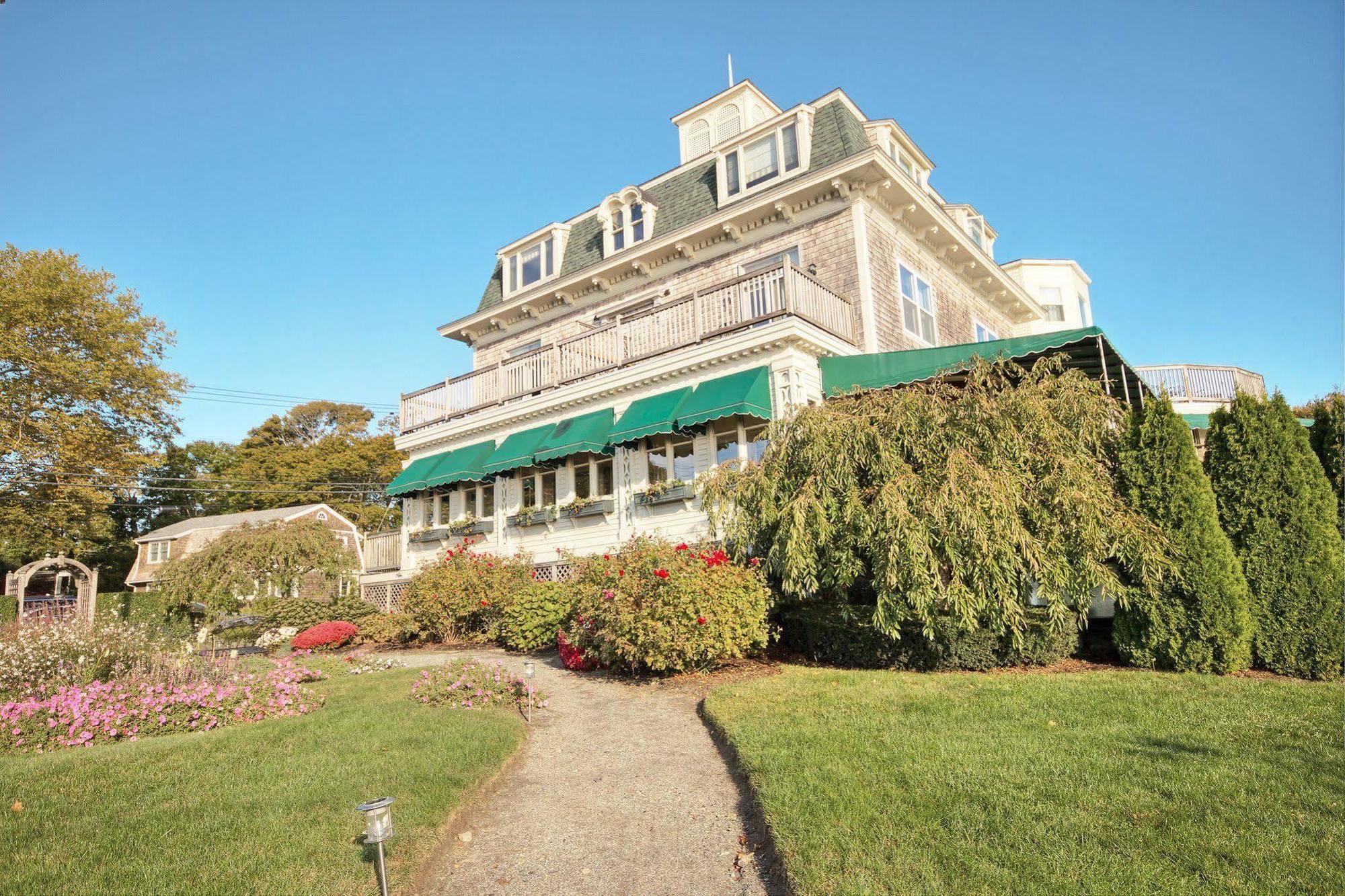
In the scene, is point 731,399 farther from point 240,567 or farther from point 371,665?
point 240,567

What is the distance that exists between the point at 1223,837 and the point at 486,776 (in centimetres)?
549

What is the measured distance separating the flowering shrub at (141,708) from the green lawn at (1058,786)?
585 centimetres

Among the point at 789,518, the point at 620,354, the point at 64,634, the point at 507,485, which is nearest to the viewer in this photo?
the point at 789,518

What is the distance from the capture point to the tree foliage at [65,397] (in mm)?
31938

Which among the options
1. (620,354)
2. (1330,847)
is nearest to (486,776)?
(1330,847)

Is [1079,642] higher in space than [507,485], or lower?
lower

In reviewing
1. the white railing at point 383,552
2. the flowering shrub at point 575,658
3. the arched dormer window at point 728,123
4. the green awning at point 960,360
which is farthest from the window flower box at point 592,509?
the arched dormer window at point 728,123

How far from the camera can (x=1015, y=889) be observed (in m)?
3.77

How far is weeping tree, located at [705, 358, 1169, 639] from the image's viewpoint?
841 centimetres

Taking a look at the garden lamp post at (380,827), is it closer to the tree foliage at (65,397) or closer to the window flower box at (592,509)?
the window flower box at (592,509)

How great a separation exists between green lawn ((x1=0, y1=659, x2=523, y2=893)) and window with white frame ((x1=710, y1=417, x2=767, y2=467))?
7.17 metres

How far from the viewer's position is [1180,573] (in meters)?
8.49

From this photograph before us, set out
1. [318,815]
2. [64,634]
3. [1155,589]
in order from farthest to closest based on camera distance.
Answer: [64,634] → [1155,589] → [318,815]

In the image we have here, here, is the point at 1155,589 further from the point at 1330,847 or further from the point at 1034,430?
the point at 1330,847
